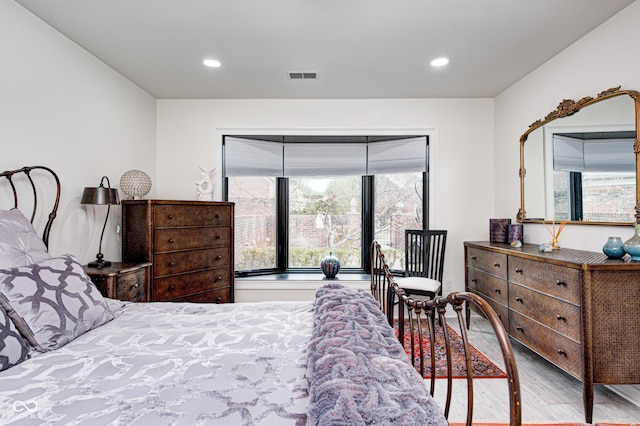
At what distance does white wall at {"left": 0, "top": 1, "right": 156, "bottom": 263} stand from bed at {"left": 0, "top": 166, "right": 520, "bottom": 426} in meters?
0.81

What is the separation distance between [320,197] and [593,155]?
8.88ft

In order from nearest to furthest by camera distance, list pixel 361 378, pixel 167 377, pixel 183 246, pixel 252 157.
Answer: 1. pixel 361 378
2. pixel 167 377
3. pixel 183 246
4. pixel 252 157

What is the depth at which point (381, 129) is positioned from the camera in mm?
3820

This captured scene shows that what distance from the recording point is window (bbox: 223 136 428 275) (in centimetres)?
393

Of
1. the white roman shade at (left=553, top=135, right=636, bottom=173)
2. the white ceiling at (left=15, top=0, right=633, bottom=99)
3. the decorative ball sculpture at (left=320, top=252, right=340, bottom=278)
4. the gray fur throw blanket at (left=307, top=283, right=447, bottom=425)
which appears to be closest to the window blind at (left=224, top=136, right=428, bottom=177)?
the white ceiling at (left=15, top=0, right=633, bottom=99)

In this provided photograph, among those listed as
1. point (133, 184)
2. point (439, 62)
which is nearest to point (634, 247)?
point (439, 62)

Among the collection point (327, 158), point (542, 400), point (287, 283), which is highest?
point (327, 158)

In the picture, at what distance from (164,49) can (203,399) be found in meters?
2.72

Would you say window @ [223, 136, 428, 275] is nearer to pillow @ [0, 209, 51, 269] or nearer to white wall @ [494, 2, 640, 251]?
white wall @ [494, 2, 640, 251]

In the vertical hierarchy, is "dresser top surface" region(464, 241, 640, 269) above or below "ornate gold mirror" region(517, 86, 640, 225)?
below

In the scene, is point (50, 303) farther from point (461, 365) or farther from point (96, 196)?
point (461, 365)

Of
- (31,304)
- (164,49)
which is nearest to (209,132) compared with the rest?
(164,49)

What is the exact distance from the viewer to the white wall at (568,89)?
2178 mm

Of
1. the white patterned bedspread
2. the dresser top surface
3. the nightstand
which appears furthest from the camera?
the nightstand
